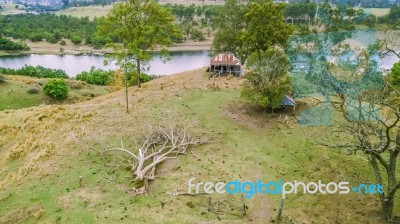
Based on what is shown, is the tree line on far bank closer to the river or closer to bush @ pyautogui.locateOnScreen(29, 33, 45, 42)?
bush @ pyautogui.locateOnScreen(29, 33, 45, 42)

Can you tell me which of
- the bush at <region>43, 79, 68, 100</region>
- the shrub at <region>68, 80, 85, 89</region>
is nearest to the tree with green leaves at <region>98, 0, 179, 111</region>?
the bush at <region>43, 79, 68, 100</region>

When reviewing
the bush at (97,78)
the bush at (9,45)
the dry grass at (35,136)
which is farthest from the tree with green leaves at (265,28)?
the bush at (9,45)

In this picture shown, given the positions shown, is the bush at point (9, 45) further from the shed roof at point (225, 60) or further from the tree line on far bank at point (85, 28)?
the shed roof at point (225, 60)

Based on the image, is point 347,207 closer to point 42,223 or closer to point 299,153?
point 299,153

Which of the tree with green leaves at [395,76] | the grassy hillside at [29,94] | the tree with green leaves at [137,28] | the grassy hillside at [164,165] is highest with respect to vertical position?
the tree with green leaves at [137,28]

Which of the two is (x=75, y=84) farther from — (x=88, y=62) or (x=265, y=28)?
(x=88, y=62)

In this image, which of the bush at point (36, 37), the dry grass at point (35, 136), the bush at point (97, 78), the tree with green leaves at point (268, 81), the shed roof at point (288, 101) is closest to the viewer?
the dry grass at point (35, 136)
